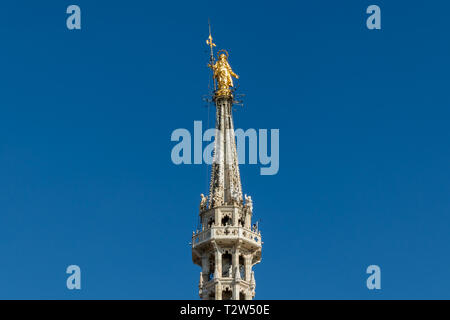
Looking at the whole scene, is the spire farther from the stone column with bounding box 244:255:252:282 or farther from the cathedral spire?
the stone column with bounding box 244:255:252:282

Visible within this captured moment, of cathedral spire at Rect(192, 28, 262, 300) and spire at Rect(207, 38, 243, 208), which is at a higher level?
spire at Rect(207, 38, 243, 208)

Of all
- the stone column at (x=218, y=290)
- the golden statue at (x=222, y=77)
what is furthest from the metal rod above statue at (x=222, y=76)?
the stone column at (x=218, y=290)

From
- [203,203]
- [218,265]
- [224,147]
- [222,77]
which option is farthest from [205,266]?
[222,77]

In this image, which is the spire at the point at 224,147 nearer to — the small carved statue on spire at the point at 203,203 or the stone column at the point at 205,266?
the small carved statue on spire at the point at 203,203

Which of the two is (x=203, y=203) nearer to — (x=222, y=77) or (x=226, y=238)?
(x=226, y=238)

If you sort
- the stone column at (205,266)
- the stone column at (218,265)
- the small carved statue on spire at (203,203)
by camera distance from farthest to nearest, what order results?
1. the small carved statue on spire at (203,203)
2. the stone column at (205,266)
3. the stone column at (218,265)

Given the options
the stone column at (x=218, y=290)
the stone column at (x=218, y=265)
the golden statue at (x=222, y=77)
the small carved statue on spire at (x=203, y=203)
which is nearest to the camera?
the stone column at (x=218, y=290)

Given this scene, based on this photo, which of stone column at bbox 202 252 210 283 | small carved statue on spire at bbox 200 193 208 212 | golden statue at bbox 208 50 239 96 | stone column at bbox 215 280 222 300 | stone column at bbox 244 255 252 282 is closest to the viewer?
stone column at bbox 215 280 222 300

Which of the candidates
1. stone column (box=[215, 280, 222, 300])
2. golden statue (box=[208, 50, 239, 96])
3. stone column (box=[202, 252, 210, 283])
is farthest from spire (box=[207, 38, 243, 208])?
stone column (box=[215, 280, 222, 300])

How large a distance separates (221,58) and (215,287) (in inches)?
1342

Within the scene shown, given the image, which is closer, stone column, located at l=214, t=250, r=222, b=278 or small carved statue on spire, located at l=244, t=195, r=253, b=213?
stone column, located at l=214, t=250, r=222, b=278

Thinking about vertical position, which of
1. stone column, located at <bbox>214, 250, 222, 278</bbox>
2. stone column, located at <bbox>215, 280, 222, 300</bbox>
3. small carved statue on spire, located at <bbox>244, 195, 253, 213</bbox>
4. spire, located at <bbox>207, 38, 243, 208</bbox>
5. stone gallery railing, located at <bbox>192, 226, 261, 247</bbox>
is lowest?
stone column, located at <bbox>215, 280, 222, 300</bbox>

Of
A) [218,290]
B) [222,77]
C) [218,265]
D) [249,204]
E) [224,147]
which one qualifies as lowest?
[218,290]
